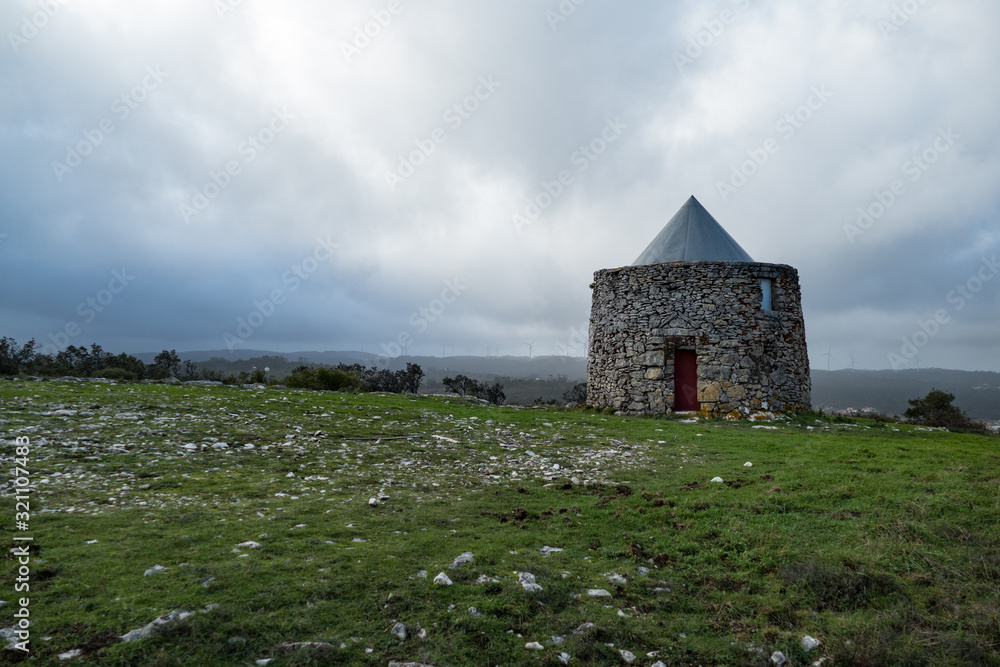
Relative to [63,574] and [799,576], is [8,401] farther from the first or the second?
[799,576]

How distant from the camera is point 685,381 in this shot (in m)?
18.8

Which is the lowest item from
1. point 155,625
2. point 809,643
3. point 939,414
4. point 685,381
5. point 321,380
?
point 809,643

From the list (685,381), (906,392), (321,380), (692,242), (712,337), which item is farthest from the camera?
(906,392)

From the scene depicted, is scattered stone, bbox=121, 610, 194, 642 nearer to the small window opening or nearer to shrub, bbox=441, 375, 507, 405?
the small window opening

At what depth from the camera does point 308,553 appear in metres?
4.77

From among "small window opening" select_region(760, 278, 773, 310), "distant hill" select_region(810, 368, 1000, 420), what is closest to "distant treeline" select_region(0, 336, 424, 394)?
"small window opening" select_region(760, 278, 773, 310)

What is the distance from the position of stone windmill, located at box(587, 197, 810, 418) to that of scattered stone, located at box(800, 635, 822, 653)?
15183 millimetres

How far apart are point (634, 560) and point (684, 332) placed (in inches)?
581

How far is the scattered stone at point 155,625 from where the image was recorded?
325 cm

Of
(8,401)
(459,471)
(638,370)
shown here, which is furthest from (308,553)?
(638,370)

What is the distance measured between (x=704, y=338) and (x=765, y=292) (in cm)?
317

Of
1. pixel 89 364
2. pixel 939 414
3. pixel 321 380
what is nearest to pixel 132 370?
pixel 89 364

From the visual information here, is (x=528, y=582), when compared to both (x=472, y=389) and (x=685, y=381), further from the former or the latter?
(x=472, y=389)

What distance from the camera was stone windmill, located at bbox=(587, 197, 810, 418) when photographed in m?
18.1
